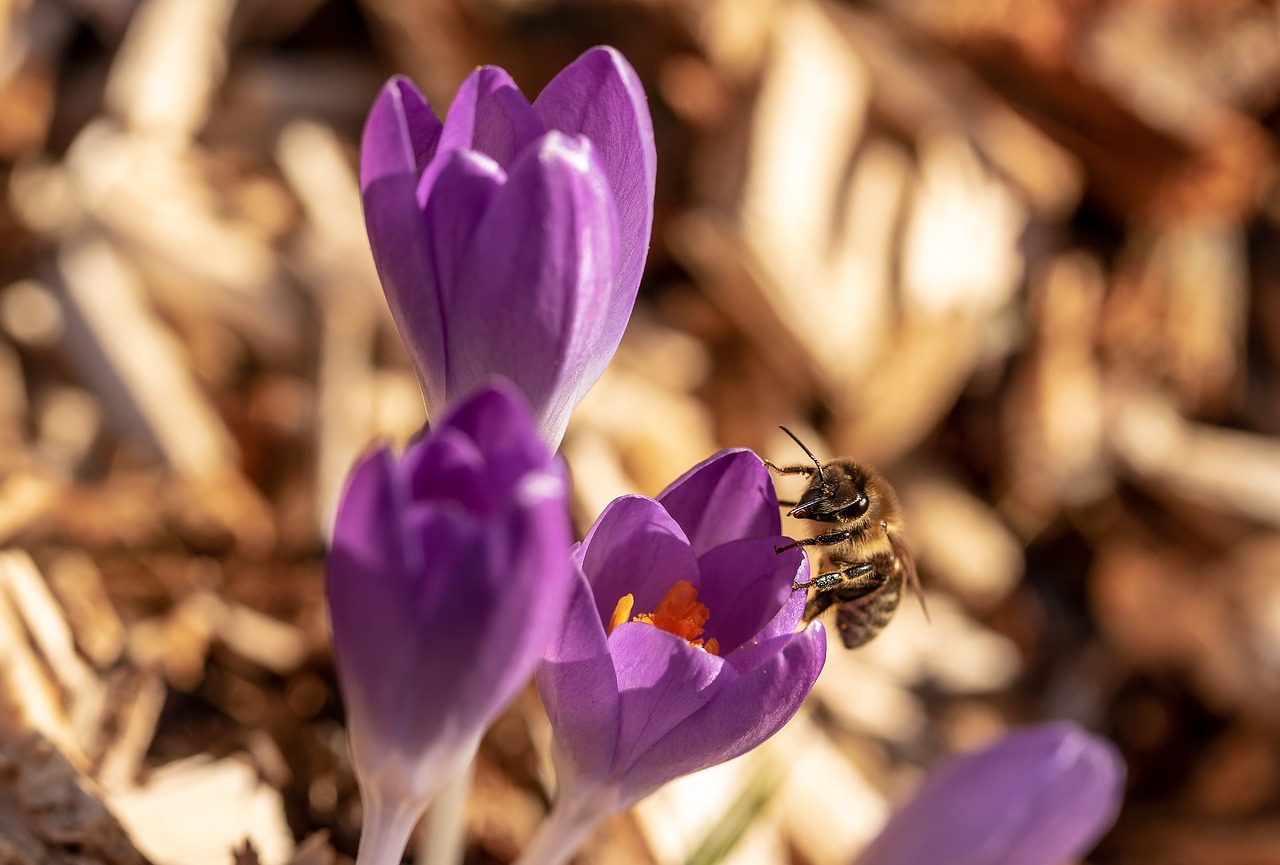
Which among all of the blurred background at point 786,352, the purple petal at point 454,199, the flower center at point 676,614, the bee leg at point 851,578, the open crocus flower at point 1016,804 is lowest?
the blurred background at point 786,352

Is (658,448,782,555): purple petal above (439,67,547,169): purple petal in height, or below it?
below

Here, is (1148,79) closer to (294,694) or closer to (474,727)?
(294,694)

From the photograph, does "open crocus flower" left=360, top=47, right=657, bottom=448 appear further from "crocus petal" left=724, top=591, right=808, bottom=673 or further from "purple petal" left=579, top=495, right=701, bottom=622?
"crocus petal" left=724, top=591, right=808, bottom=673

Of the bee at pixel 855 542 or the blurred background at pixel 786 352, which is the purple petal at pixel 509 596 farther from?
the blurred background at pixel 786 352

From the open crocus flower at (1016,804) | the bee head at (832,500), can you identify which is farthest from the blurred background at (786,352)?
the bee head at (832,500)

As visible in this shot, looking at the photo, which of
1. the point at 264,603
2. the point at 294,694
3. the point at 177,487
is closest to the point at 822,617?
the point at 294,694

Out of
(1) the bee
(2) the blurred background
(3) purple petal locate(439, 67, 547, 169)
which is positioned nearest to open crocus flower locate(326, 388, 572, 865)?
(3) purple petal locate(439, 67, 547, 169)
